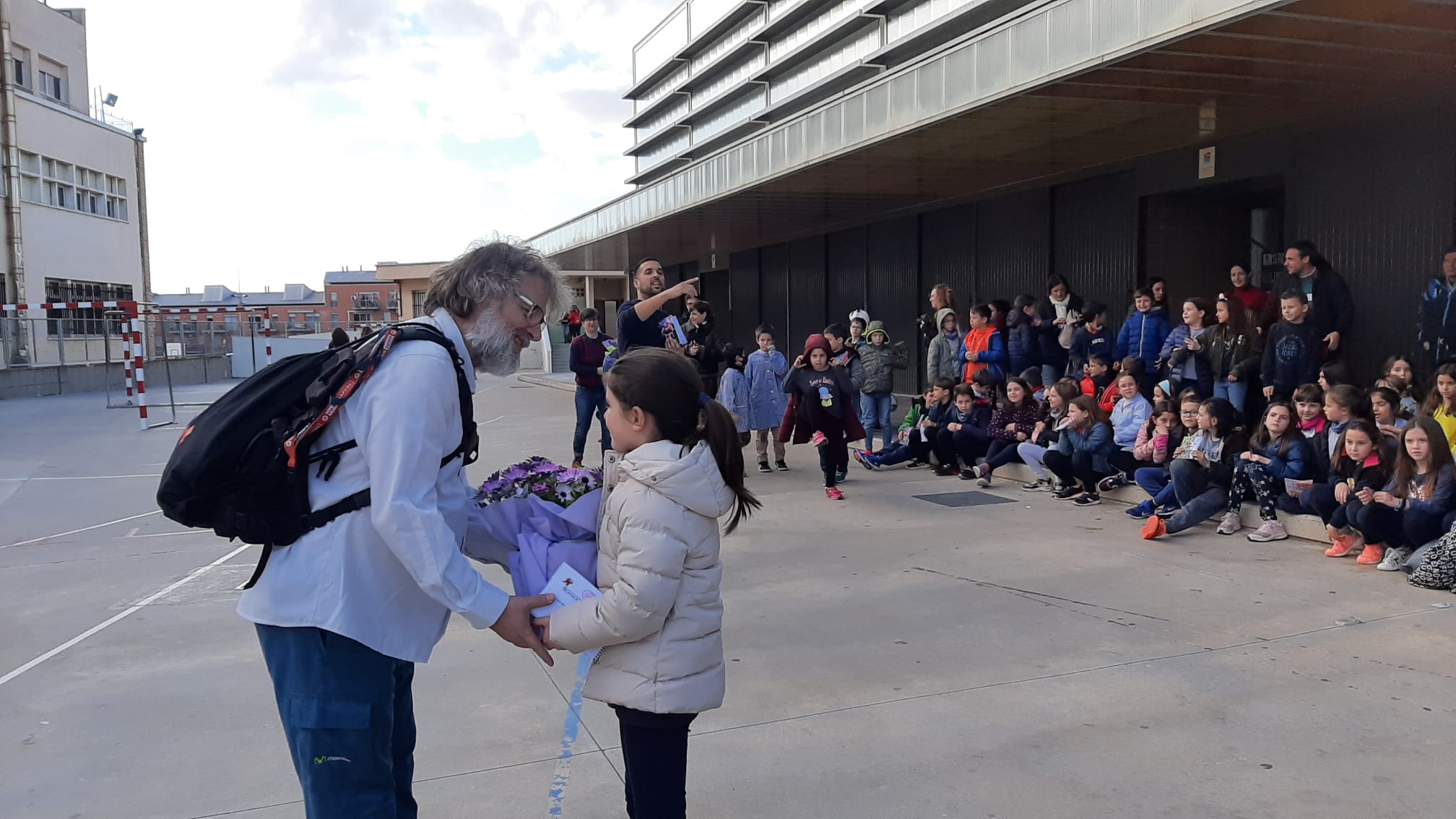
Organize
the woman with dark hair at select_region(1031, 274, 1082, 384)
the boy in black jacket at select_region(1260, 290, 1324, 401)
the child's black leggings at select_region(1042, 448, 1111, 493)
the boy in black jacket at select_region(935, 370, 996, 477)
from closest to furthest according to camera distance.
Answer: the boy in black jacket at select_region(1260, 290, 1324, 401), the child's black leggings at select_region(1042, 448, 1111, 493), the boy in black jacket at select_region(935, 370, 996, 477), the woman with dark hair at select_region(1031, 274, 1082, 384)

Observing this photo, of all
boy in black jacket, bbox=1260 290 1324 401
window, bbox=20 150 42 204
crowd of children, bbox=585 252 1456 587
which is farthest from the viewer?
window, bbox=20 150 42 204

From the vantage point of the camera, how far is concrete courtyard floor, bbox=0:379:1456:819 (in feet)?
10.8

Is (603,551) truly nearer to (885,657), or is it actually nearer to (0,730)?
(885,657)

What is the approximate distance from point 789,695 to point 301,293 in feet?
412

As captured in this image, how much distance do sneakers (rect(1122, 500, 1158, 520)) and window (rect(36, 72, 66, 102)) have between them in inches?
1551

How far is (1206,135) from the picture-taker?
10.9 meters

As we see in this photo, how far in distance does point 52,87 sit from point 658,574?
42845 millimetres

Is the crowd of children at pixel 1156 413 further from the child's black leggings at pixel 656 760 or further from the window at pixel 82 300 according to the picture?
the window at pixel 82 300

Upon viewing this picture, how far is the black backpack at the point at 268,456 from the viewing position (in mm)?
2082

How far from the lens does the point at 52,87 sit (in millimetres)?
35781

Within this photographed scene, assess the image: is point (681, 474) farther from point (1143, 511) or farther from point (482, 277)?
point (1143, 511)

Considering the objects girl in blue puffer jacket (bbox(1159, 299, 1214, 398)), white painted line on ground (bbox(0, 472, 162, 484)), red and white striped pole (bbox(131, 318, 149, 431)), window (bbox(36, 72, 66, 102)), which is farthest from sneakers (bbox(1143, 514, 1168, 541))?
window (bbox(36, 72, 66, 102))

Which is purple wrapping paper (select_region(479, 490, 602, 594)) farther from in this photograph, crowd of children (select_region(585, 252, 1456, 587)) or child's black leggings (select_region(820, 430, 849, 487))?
child's black leggings (select_region(820, 430, 849, 487))

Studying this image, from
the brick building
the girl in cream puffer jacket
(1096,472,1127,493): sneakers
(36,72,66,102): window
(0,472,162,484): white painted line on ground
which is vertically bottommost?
(0,472,162,484): white painted line on ground
